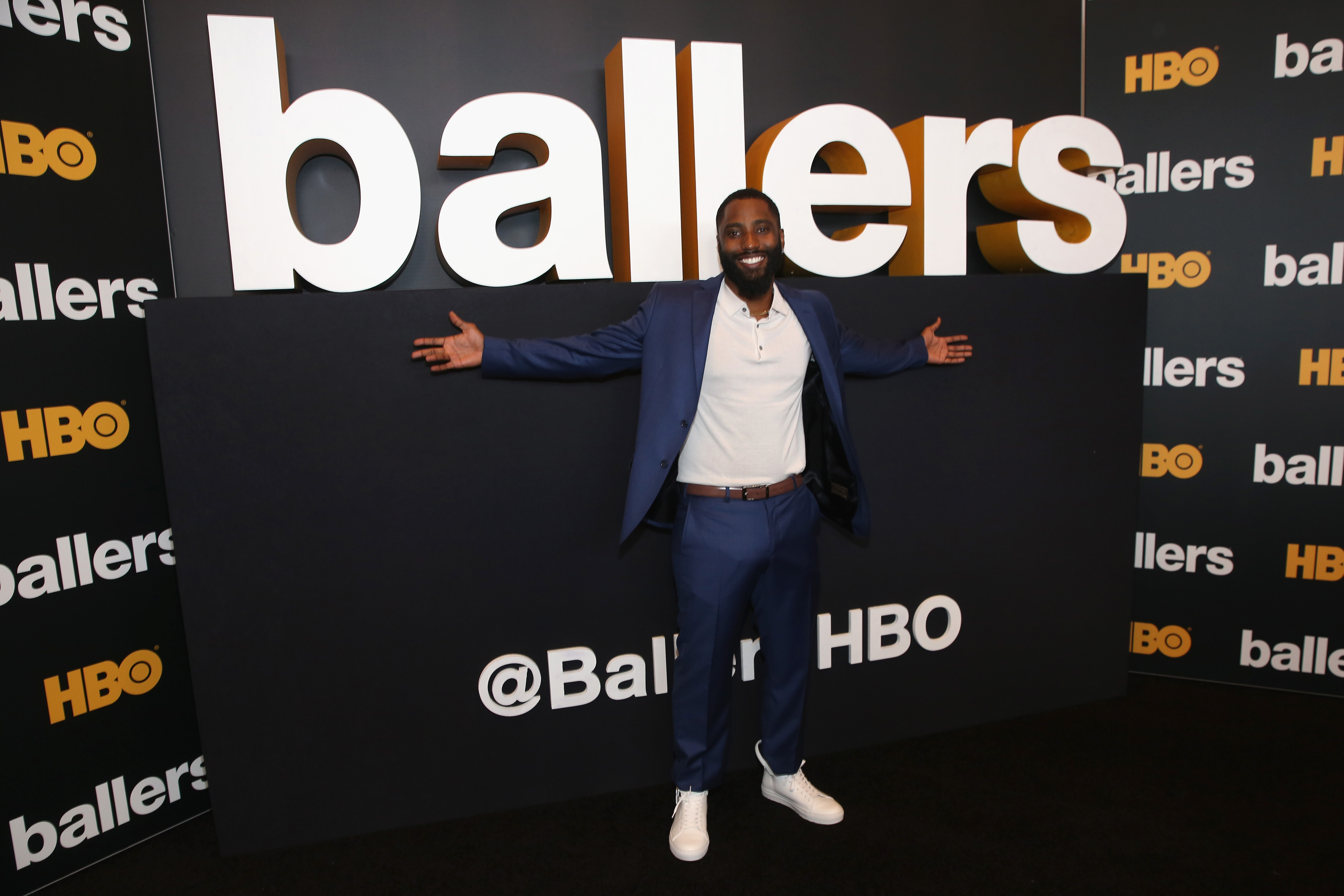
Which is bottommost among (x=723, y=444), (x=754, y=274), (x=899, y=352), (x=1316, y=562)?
(x=1316, y=562)

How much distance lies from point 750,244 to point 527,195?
0.79 metres

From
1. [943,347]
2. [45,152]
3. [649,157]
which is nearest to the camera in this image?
[45,152]

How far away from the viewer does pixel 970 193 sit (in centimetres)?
351

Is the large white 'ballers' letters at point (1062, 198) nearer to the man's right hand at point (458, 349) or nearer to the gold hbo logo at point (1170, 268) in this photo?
the gold hbo logo at point (1170, 268)

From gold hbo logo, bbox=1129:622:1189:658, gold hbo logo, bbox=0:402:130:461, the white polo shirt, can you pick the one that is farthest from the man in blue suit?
gold hbo logo, bbox=1129:622:1189:658

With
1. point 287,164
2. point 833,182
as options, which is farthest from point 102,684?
point 833,182

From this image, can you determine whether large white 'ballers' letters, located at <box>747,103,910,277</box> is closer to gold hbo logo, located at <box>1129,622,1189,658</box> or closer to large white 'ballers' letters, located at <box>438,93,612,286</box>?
large white 'ballers' letters, located at <box>438,93,612,286</box>

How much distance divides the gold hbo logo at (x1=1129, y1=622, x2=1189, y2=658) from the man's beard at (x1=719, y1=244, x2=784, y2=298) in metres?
2.43

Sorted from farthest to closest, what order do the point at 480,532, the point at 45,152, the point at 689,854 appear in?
the point at 480,532, the point at 689,854, the point at 45,152

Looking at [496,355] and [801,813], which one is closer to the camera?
[496,355]

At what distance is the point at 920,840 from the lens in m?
2.49

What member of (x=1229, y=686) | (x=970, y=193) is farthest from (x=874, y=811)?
(x=970, y=193)

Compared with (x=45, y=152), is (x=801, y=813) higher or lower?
lower

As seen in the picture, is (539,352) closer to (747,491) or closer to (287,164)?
(747,491)
